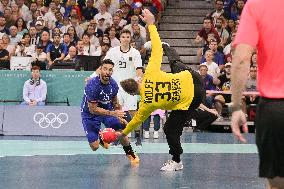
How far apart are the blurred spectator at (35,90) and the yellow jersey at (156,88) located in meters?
7.92

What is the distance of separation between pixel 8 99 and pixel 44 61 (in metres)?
1.67

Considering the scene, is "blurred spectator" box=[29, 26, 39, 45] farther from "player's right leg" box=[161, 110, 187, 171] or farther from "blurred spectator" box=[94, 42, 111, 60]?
"player's right leg" box=[161, 110, 187, 171]

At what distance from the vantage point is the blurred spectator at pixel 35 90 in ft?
63.1

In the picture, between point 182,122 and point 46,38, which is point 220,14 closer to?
point 46,38

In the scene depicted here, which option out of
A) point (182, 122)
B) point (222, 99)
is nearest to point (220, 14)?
point (222, 99)

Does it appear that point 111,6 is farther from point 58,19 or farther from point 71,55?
point 71,55

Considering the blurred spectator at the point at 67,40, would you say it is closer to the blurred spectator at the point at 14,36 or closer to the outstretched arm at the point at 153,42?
the blurred spectator at the point at 14,36

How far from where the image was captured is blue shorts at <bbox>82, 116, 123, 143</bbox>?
44.0 ft

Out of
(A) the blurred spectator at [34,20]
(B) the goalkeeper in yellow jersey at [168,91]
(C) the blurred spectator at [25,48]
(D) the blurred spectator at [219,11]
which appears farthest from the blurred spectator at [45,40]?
(B) the goalkeeper in yellow jersey at [168,91]

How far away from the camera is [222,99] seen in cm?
Result: 1994

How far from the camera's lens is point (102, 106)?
13266 mm

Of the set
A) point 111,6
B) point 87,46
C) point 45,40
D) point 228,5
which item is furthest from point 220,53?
point 45,40

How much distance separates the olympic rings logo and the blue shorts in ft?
16.9

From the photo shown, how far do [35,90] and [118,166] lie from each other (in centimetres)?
725
